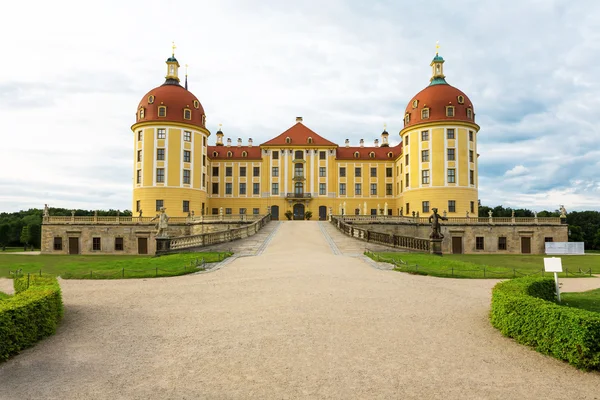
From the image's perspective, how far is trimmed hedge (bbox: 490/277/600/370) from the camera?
657cm

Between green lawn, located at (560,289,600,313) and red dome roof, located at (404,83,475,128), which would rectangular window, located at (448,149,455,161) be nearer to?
red dome roof, located at (404,83,475,128)

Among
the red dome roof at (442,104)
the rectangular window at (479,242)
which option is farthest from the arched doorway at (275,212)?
the rectangular window at (479,242)

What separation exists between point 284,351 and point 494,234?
4182cm

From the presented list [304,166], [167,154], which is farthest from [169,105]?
[304,166]

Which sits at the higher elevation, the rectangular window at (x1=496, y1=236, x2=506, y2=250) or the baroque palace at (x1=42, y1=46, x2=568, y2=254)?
the baroque palace at (x1=42, y1=46, x2=568, y2=254)

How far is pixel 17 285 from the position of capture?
11.5 metres

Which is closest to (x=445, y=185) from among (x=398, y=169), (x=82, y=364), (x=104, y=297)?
(x=398, y=169)

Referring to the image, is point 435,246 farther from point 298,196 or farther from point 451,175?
point 298,196

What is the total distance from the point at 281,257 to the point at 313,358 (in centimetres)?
1467

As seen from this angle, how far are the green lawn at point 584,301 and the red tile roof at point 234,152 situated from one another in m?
50.4

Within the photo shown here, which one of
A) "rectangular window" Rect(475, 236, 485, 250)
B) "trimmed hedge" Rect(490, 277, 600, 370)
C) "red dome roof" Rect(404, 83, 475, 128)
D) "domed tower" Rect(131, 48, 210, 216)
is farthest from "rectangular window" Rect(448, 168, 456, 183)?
"trimmed hedge" Rect(490, 277, 600, 370)

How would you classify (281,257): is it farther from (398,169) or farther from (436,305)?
(398,169)

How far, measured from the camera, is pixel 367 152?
61.5 meters

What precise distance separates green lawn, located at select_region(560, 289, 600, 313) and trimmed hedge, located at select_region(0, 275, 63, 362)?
12.7m
